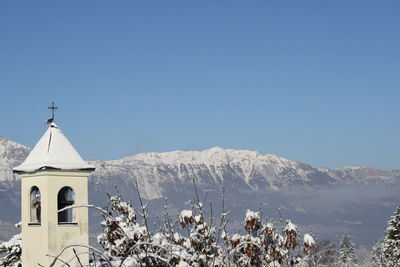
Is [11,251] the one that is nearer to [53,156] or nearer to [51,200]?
[51,200]

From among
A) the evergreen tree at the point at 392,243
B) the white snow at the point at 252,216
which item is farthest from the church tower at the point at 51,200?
the evergreen tree at the point at 392,243

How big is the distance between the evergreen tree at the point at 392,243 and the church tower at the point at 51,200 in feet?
85.0

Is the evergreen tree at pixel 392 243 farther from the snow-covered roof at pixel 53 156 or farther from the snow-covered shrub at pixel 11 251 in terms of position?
the snow-covered shrub at pixel 11 251

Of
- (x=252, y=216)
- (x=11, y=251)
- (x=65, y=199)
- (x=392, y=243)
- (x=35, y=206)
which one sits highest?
(x=65, y=199)

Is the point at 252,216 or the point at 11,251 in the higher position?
the point at 11,251

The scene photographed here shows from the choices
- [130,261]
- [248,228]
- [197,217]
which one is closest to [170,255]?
[130,261]

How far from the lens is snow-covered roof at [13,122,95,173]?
72.6 ft

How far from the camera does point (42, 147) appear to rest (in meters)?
23.1

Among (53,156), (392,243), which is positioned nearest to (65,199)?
(53,156)

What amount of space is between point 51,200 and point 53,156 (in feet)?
5.53

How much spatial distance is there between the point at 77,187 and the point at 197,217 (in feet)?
50.3

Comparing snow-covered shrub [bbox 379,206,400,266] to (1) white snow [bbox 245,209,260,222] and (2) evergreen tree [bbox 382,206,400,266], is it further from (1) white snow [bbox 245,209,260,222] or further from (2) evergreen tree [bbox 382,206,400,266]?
(1) white snow [bbox 245,209,260,222]

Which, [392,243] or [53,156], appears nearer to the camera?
[53,156]

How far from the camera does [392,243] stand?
46.6m
